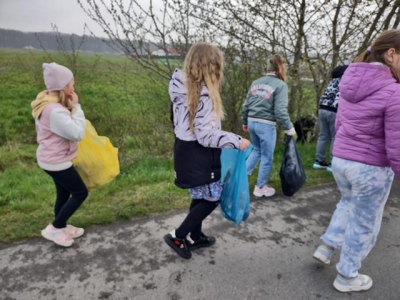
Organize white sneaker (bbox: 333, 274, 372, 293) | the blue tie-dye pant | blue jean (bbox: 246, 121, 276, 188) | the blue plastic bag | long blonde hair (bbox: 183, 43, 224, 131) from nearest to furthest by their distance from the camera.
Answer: the blue tie-dye pant → long blonde hair (bbox: 183, 43, 224, 131) → white sneaker (bbox: 333, 274, 372, 293) → the blue plastic bag → blue jean (bbox: 246, 121, 276, 188)

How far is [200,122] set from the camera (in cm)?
233

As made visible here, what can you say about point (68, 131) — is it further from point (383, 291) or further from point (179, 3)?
point (179, 3)

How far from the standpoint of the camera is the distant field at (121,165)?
3324 millimetres

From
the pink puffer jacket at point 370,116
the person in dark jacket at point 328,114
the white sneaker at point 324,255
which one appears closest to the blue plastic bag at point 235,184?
the white sneaker at point 324,255

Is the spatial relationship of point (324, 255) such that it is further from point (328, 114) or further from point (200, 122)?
point (328, 114)

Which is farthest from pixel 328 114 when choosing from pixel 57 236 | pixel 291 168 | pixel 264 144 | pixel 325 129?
pixel 57 236

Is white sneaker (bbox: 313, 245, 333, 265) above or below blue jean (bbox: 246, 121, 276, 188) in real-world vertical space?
below

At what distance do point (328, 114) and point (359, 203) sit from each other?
275 centimetres

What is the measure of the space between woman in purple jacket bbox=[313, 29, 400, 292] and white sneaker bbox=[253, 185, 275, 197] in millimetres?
1388

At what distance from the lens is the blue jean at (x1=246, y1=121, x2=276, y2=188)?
3.90 meters

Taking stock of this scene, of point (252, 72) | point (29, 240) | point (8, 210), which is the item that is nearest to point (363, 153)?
point (29, 240)

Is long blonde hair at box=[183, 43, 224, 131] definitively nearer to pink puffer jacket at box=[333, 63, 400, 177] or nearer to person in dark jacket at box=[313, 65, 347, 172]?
pink puffer jacket at box=[333, 63, 400, 177]

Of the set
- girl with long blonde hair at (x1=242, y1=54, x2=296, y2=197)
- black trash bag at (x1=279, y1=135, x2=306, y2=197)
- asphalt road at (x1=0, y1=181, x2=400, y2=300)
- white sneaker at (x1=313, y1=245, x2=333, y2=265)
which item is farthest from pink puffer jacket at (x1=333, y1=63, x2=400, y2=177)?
girl with long blonde hair at (x1=242, y1=54, x2=296, y2=197)

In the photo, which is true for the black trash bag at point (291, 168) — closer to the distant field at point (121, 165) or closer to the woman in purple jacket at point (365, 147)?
the distant field at point (121, 165)
